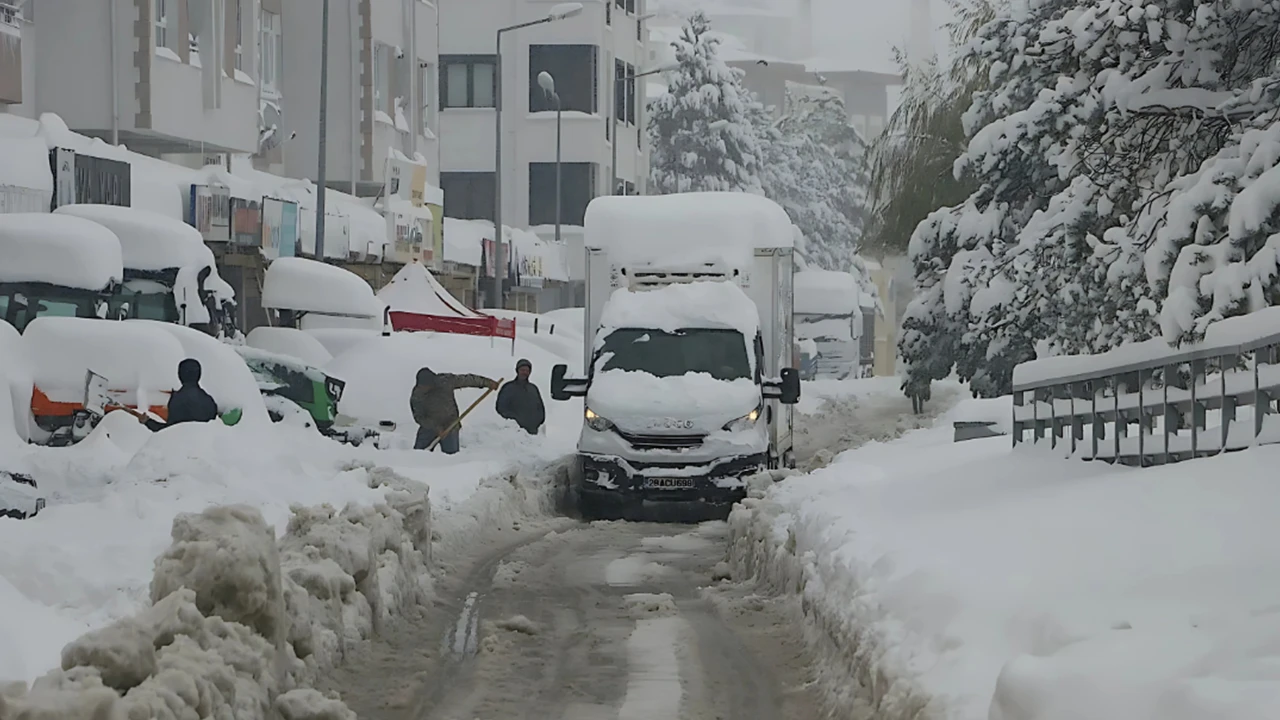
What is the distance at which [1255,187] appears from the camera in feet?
37.0

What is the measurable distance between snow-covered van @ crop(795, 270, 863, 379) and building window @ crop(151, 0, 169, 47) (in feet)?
90.9

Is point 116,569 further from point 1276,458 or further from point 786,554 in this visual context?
point 1276,458

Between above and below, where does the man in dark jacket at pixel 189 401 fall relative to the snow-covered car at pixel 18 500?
above

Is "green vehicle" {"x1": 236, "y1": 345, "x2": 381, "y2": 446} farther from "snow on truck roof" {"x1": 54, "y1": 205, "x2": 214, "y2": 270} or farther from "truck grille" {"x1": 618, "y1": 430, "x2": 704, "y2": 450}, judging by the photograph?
"truck grille" {"x1": 618, "y1": 430, "x2": 704, "y2": 450}

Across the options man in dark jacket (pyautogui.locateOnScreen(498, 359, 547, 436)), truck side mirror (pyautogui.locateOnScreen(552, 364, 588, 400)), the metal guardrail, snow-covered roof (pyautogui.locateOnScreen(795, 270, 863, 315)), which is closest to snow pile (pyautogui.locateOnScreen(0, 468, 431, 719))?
the metal guardrail

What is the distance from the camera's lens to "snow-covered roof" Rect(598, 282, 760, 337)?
20.0 meters

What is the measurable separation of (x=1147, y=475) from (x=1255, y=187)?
2.29 meters

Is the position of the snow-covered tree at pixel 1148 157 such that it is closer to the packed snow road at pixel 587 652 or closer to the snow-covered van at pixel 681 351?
the snow-covered van at pixel 681 351

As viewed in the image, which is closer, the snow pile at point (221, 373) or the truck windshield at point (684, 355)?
the snow pile at point (221, 373)

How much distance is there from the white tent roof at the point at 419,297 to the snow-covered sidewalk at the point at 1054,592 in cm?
1992

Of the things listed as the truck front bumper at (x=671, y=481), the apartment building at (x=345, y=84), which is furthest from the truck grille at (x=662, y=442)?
the apartment building at (x=345, y=84)

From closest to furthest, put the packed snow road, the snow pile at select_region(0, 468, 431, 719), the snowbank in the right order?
the snow pile at select_region(0, 468, 431, 719) → the packed snow road → the snowbank

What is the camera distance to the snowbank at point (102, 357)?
59.0ft

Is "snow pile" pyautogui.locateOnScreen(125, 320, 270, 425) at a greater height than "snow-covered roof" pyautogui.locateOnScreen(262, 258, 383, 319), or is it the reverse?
"snow-covered roof" pyautogui.locateOnScreen(262, 258, 383, 319)
